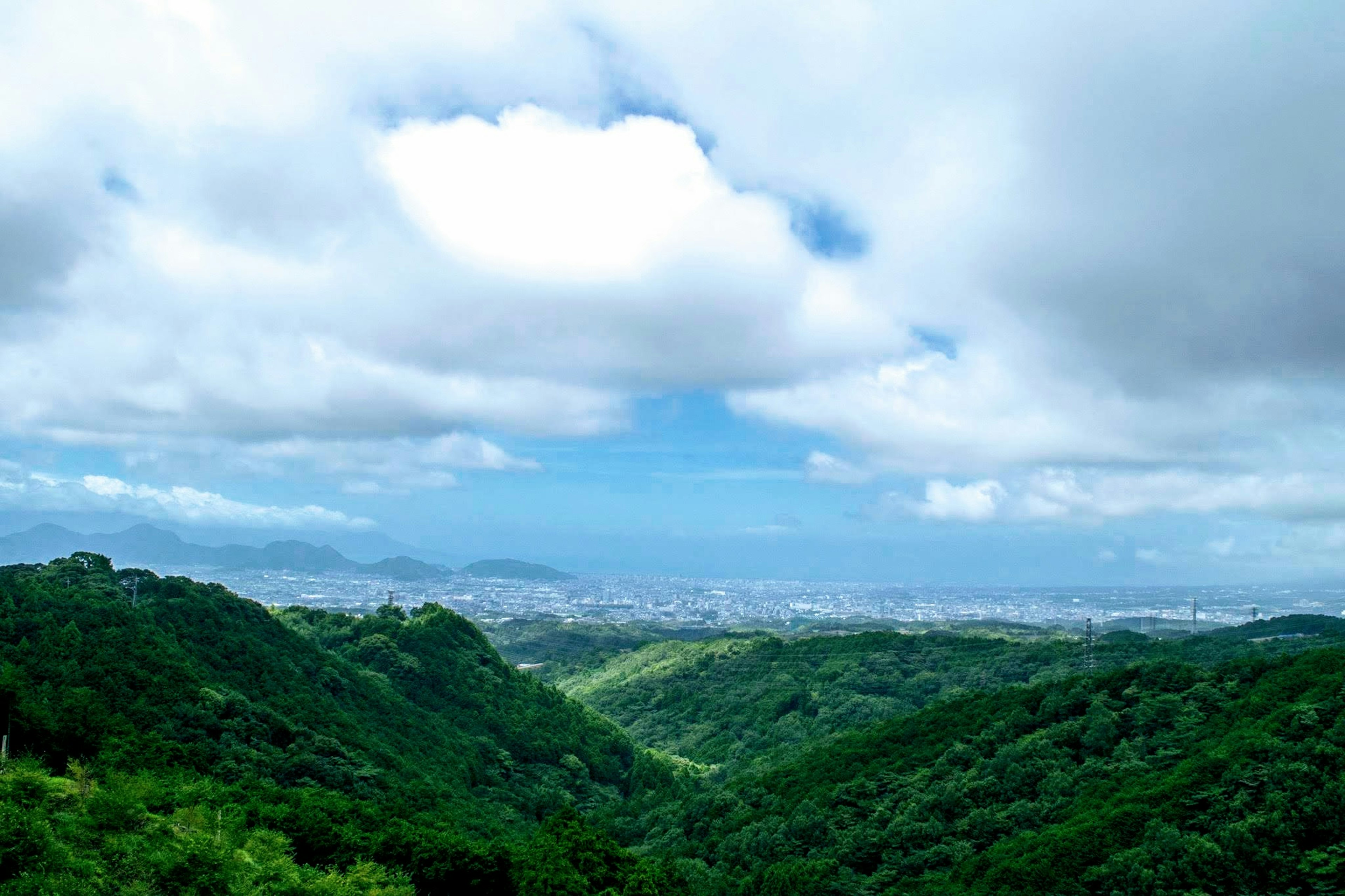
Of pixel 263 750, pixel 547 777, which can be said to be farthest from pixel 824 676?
pixel 263 750

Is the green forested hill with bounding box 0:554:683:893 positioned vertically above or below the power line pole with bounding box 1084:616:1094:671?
below

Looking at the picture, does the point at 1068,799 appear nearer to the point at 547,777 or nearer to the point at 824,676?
the point at 547,777

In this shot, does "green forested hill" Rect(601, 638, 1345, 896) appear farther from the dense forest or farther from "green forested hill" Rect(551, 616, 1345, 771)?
"green forested hill" Rect(551, 616, 1345, 771)

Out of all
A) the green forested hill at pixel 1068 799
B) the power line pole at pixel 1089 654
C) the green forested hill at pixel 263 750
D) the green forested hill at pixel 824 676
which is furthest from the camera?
the green forested hill at pixel 824 676

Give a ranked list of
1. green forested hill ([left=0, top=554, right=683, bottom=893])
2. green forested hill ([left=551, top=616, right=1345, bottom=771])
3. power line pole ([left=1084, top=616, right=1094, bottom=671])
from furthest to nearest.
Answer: green forested hill ([left=551, top=616, right=1345, bottom=771]) < power line pole ([left=1084, top=616, right=1094, bottom=671]) < green forested hill ([left=0, top=554, right=683, bottom=893])

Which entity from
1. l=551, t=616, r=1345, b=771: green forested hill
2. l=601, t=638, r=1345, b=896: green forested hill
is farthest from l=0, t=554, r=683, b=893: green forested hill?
l=551, t=616, r=1345, b=771: green forested hill

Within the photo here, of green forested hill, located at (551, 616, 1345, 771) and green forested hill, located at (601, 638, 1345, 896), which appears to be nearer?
green forested hill, located at (601, 638, 1345, 896)

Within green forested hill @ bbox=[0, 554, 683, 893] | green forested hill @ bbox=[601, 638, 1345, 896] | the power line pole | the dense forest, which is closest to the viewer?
green forested hill @ bbox=[0, 554, 683, 893]

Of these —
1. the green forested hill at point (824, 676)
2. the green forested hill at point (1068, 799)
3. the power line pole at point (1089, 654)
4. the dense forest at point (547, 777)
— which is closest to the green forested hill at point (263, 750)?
the dense forest at point (547, 777)

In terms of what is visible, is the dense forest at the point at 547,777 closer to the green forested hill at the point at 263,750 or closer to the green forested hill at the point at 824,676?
the green forested hill at the point at 263,750
